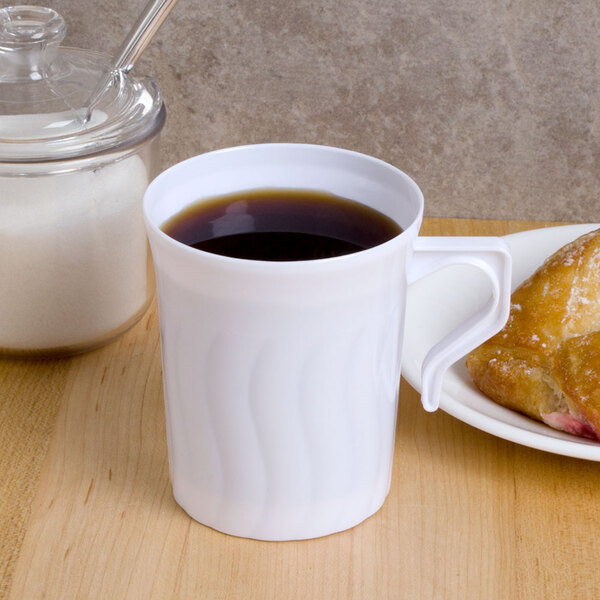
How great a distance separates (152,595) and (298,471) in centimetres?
9

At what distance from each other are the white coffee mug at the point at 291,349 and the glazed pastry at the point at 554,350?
0.08 m

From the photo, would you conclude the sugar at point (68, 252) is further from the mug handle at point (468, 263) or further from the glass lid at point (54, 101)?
the mug handle at point (468, 263)

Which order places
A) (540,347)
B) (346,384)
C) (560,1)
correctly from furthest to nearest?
(560,1) → (540,347) → (346,384)

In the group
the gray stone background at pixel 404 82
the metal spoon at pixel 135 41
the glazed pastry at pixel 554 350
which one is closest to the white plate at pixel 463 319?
the glazed pastry at pixel 554 350

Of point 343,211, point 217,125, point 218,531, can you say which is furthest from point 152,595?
point 217,125

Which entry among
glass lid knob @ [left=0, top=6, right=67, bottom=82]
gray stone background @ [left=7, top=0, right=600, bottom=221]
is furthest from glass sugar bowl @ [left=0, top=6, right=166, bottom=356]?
gray stone background @ [left=7, top=0, right=600, bottom=221]

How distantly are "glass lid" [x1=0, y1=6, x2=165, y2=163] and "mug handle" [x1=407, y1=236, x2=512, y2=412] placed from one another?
240mm

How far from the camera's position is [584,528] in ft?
1.64

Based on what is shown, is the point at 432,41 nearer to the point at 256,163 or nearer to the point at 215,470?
the point at 256,163

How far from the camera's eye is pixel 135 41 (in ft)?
2.06

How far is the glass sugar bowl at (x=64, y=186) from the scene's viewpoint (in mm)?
581

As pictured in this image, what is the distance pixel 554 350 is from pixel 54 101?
13.4 inches

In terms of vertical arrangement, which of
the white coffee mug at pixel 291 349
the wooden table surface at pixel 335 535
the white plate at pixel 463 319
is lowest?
the wooden table surface at pixel 335 535

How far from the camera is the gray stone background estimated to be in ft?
2.41
